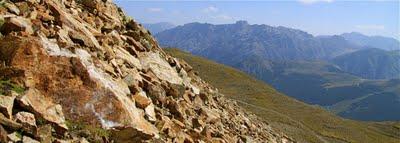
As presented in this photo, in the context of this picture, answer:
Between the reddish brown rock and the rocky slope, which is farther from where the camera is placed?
the rocky slope

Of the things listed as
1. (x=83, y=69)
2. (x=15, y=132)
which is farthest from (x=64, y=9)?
(x=15, y=132)

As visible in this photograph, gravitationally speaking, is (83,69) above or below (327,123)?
above

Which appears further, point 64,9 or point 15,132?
point 64,9

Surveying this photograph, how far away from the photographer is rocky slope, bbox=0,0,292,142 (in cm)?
1922

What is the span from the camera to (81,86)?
21891mm

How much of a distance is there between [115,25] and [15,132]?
16653 millimetres

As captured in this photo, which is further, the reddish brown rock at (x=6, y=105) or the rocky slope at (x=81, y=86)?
the rocky slope at (x=81, y=86)

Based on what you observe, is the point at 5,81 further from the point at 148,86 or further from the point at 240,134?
the point at 240,134

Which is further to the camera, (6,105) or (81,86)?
(81,86)

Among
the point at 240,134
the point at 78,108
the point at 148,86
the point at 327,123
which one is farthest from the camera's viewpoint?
the point at 327,123

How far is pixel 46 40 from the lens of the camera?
22.8 meters

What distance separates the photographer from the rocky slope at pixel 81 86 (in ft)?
63.1

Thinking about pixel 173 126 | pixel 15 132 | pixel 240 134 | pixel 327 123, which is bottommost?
pixel 327 123

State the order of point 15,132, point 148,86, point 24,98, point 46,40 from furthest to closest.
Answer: point 148,86 < point 46,40 < point 24,98 < point 15,132
